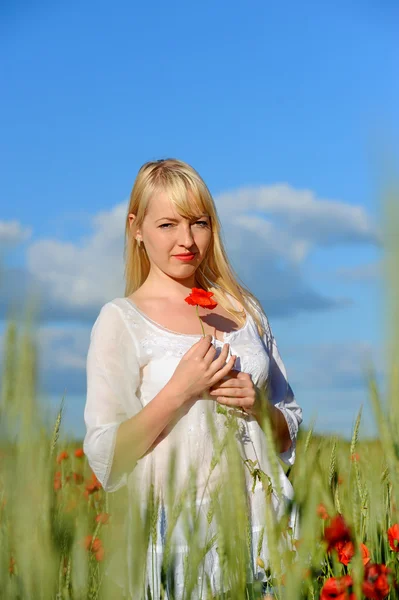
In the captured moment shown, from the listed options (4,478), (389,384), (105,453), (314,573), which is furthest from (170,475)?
(105,453)

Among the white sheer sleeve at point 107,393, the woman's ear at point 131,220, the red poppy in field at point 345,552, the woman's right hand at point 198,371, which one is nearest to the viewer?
the red poppy in field at point 345,552

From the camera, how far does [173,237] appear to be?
7.19ft

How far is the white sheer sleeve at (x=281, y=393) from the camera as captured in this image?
88.7 inches

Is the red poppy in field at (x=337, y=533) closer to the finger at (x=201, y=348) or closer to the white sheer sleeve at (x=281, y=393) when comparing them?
the finger at (x=201, y=348)

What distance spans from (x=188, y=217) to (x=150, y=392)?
1.78 ft

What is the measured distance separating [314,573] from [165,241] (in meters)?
1.06

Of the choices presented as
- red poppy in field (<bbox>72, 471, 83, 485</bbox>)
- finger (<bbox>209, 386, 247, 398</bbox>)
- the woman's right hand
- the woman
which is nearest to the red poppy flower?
the woman

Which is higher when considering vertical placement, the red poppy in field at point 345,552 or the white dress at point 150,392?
the white dress at point 150,392

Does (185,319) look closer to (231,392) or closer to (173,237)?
(173,237)

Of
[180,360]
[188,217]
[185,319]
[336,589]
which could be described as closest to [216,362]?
[180,360]

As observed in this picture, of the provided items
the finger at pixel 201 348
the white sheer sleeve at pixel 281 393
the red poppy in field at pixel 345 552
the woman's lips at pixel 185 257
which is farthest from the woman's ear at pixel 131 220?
the red poppy in field at pixel 345 552

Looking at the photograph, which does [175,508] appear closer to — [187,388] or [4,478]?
[4,478]

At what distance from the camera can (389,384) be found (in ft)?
2.18

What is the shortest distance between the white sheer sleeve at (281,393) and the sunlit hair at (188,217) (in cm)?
7
